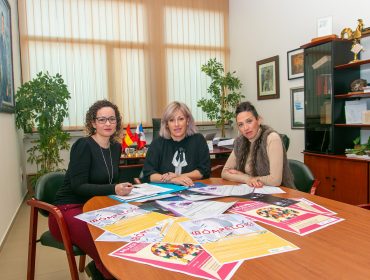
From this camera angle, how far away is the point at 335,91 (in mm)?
3775

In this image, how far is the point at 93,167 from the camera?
205 centimetres

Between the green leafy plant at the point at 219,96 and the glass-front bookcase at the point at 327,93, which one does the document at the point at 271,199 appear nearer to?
the glass-front bookcase at the point at 327,93

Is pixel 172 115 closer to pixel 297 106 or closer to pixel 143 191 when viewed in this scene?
pixel 143 191

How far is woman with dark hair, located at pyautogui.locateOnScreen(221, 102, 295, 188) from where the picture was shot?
207 cm

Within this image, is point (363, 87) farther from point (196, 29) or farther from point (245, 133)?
point (196, 29)

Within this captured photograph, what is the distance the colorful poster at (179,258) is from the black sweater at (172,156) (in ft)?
4.43

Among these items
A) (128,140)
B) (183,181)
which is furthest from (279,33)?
(183,181)

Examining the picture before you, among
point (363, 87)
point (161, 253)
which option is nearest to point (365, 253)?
point (161, 253)

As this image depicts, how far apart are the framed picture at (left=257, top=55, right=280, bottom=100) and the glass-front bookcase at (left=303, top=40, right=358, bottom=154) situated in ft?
3.84

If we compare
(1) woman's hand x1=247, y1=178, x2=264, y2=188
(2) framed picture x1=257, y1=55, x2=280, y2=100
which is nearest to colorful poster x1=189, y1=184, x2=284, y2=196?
(1) woman's hand x1=247, y1=178, x2=264, y2=188

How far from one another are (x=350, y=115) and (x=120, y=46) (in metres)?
3.87

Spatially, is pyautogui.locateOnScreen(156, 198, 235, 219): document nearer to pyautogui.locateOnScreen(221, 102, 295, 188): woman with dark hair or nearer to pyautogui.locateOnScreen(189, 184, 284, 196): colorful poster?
pyautogui.locateOnScreen(189, 184, 284, 196): colorful poster

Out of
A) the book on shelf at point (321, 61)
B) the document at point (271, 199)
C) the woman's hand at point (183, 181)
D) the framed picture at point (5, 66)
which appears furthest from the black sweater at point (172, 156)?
the book on shelf at point (321, 61)

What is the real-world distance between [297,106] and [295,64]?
63 cm
